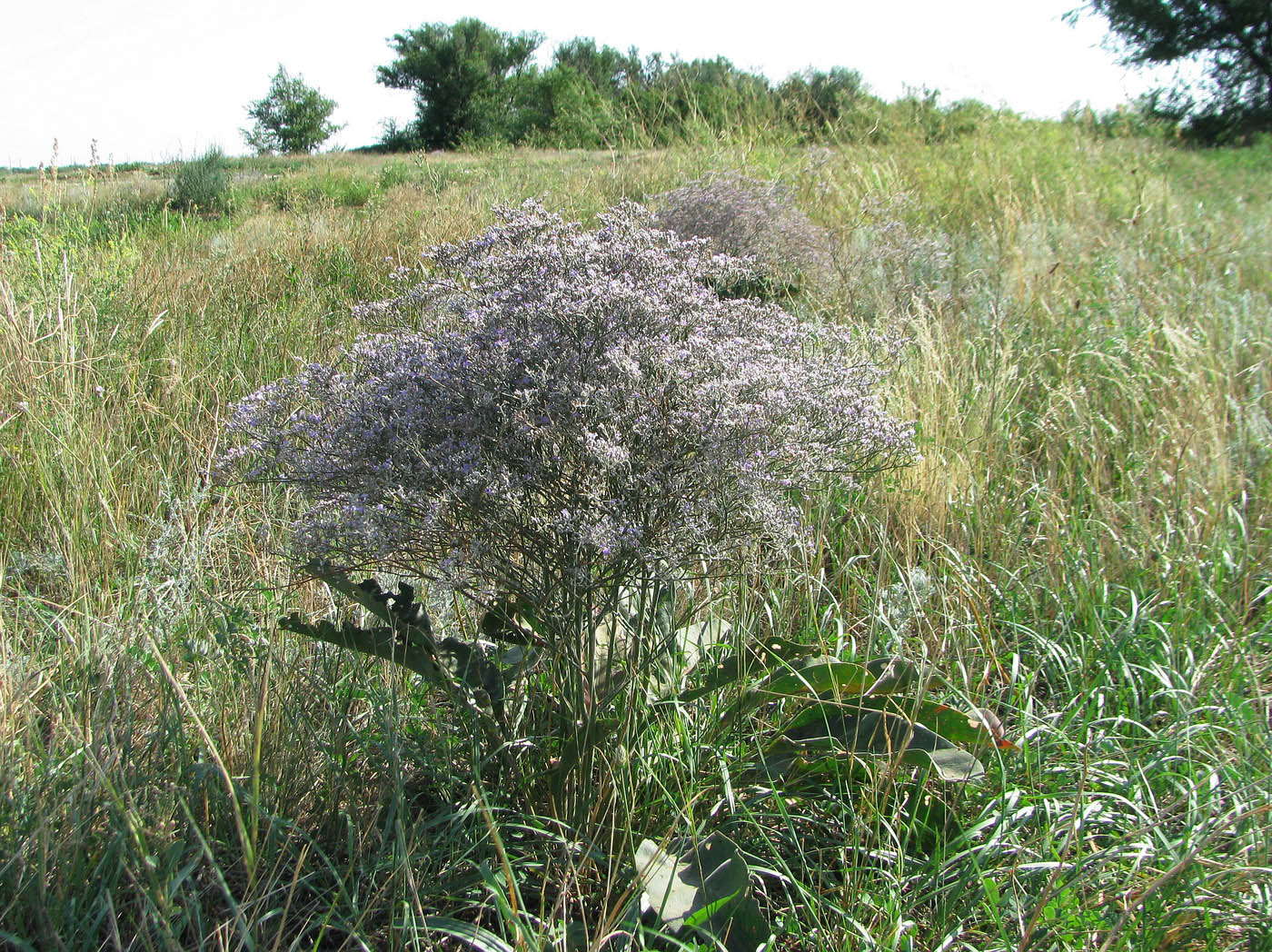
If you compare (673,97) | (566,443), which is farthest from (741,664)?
(673,97)

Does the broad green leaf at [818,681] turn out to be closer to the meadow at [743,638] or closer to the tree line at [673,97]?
the meadow at [743,638]

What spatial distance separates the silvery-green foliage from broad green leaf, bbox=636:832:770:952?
4.21m

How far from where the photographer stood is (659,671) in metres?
1.84

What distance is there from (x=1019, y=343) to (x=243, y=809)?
151 inches

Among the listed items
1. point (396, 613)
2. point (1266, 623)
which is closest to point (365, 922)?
point (396, 613)

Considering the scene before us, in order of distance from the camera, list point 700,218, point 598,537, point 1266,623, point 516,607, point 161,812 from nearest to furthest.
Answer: point 598,537 → point 161,812 → point 516,607 → point 1266,623 → point 700,218

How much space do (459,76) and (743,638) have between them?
1690 inches

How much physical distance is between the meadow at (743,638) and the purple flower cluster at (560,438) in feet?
1.11

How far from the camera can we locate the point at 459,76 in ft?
129

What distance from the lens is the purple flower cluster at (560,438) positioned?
1.42 meters

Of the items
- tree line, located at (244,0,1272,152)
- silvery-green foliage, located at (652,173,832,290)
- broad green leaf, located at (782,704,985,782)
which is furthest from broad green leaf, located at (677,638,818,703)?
tree line, located at (244,0,1272,152)

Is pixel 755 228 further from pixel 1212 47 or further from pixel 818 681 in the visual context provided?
pixel 1212 47

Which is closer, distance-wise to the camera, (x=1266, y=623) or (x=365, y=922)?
(x=365, y=922)

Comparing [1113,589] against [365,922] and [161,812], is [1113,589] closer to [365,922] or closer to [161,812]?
[365,922]
